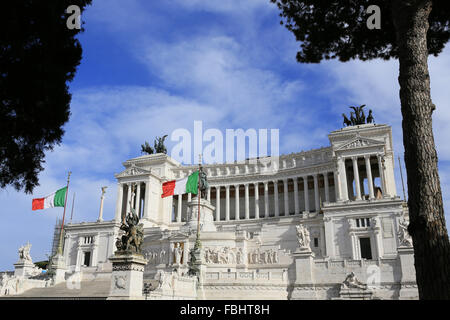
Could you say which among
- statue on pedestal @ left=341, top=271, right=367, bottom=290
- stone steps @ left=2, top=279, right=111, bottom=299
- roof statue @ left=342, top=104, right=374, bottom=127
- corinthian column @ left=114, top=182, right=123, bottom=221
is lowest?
stone steps @ left=2, top=279, right=111, bottom=299

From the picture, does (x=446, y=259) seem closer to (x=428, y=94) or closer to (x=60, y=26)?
(x=428, y=94)

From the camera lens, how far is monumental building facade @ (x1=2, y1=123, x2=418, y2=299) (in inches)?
1176

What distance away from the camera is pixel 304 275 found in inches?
1248

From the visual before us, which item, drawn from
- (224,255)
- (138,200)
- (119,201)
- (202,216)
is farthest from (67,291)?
(119,201)

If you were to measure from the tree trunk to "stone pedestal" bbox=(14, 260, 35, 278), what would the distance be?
42506 mm

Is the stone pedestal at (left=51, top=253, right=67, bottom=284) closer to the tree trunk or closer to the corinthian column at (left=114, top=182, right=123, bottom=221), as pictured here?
the corinthian column at (left=114, top=182, right=123, bottom=221)

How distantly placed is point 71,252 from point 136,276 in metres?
45.6

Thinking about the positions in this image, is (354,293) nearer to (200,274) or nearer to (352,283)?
(352,283)

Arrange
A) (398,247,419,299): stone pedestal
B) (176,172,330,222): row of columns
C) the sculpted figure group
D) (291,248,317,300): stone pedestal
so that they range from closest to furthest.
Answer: (398,247,419,299): stone pedestal, (291,248,317,300): stone pedestal, the sculpted figure group, (176,172,330,222): row of columns

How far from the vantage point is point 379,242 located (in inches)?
1705

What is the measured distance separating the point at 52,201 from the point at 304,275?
98.3ft

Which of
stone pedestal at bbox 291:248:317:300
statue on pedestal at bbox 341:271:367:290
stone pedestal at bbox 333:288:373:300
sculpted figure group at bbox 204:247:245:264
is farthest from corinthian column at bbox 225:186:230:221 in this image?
stone pedestal at bbox 333:288:373:300

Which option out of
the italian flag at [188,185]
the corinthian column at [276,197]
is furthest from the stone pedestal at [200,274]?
the corinthian column at [276,197]
